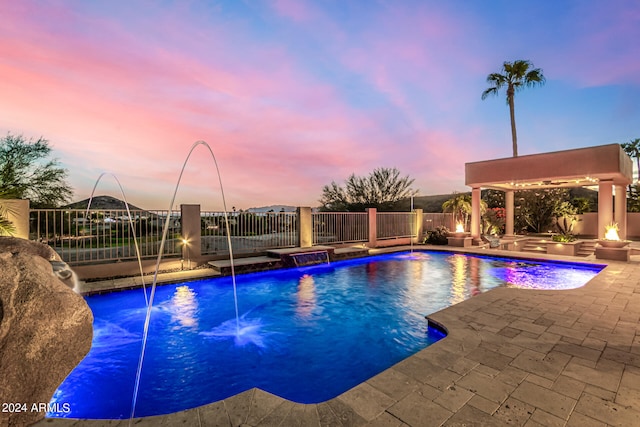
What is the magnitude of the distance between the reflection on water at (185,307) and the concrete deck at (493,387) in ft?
11.6

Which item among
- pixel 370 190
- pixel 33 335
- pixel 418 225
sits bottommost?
pixel 33 335

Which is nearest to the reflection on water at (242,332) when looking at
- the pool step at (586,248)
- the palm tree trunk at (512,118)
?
the pool step at (586,248)

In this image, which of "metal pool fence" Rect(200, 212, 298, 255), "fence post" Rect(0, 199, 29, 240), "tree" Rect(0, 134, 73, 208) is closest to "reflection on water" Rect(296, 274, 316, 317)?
"metal pool fence" Rect(200, 212, 298, 255)

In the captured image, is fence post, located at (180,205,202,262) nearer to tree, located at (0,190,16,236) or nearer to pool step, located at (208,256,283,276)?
pool step, located at (208,256,283,276)

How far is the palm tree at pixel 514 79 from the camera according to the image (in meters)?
19.8

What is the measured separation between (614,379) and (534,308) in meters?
2.48

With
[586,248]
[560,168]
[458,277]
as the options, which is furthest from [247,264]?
[586,248]

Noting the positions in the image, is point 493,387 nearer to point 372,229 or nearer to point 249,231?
point 249,231

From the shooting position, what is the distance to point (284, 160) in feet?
59.2

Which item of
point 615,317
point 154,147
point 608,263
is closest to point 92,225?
point 154,147

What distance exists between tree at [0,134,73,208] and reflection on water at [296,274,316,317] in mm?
14559

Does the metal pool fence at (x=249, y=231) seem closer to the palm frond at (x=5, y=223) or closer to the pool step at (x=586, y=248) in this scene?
the palm frond at (x=5, y=223)

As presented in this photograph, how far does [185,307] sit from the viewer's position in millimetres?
6398

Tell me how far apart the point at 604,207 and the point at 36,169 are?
87.4 feet
